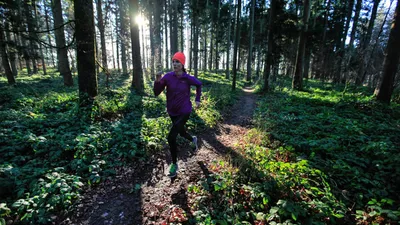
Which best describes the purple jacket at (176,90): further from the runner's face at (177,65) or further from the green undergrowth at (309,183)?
the green undergrowth at (309,183)

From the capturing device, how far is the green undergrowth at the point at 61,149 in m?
2.87

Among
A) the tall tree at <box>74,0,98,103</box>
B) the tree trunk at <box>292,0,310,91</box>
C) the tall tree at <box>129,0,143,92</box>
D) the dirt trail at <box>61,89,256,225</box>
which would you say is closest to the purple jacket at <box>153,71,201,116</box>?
the dirt trail at <box>61,89,256,225</box>

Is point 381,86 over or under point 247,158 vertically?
over

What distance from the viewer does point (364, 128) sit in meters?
5.84

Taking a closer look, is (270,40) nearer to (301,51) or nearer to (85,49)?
(301,51)

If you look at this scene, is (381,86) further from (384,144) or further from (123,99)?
(123,99)

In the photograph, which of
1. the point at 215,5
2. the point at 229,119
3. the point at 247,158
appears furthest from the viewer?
the point at 215,5

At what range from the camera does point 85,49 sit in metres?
6.80

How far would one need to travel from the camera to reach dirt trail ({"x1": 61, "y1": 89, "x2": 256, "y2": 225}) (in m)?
2.98

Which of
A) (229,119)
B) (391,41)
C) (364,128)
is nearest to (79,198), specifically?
(229,119)

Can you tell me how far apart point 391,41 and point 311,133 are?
765cm

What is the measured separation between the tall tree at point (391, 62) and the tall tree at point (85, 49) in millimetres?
13535

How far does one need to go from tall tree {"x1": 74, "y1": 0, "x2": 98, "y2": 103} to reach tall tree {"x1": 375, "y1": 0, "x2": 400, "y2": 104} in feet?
44.4

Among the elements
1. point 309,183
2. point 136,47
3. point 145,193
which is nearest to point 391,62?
point 309,183
